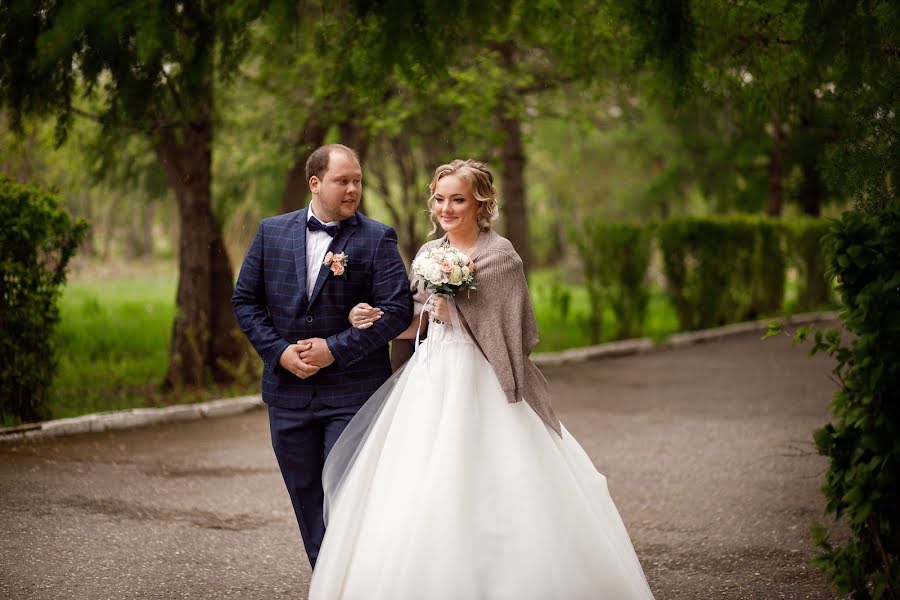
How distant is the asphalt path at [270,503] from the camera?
18.0 ft

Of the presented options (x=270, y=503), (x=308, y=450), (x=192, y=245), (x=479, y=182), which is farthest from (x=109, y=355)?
(x=479, y=182)

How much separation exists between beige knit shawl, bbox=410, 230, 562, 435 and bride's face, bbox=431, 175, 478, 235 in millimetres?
138

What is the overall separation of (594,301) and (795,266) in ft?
25.4

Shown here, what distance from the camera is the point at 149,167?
1579cm

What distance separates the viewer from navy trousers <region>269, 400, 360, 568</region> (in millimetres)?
4785

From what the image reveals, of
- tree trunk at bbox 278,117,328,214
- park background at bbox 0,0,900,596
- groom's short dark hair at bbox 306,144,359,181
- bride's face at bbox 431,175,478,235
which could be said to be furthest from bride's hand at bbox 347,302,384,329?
tree trunk at bbox 278,117,328,214

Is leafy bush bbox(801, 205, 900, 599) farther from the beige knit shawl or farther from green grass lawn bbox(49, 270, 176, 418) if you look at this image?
green grass lawn bbox(49, 270, 176, 418)

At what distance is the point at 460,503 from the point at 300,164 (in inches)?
432

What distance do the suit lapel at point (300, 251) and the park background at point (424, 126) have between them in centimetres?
106

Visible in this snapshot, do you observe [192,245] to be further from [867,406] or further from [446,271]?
[867,406]

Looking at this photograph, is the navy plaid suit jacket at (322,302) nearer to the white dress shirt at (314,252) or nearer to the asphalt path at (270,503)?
the white dress shirt at (314,252)

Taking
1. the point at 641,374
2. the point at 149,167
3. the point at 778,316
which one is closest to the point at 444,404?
the point at 641,374

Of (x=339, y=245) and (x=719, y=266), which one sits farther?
(x=719, y=266)

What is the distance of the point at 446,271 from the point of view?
4520mm
